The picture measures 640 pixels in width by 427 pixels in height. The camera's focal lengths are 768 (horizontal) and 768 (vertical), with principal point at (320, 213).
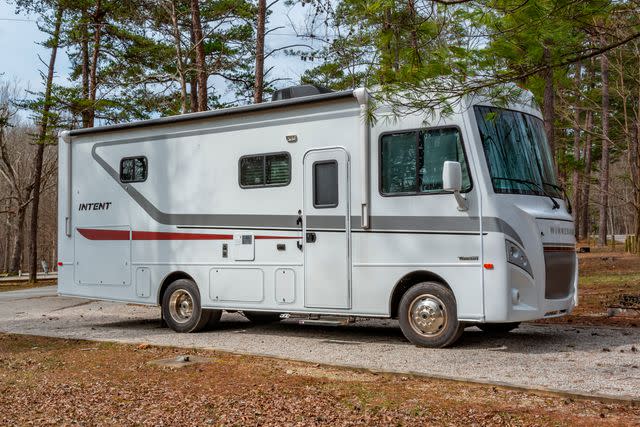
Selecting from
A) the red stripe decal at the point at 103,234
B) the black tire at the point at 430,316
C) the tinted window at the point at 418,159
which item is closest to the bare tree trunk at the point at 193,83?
the red stripe decal at the point at 103,234

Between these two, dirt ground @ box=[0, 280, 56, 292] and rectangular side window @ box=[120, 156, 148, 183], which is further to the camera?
dirt ground @ box=[0, 280, 56, 292]

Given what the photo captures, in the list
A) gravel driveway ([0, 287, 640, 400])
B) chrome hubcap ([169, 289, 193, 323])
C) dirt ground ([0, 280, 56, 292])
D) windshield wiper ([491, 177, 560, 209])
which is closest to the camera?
gravel driveway ([0, 287, 640, 400])

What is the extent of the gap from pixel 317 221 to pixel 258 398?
12.7ft

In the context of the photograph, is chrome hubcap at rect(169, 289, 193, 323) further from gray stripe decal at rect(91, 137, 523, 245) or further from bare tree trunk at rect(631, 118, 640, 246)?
bare tree trunk at rect(631, 118, 640, 246)

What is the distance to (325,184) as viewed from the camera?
400 inches

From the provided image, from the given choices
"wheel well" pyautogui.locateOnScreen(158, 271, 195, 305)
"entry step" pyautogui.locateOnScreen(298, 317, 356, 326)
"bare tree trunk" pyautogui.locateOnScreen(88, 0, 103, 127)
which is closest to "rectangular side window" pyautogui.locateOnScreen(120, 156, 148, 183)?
"wheel well" pyautogui.locateOnScreen(158, 271, 195, 305)

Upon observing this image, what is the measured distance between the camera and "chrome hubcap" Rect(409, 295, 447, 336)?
9281mm

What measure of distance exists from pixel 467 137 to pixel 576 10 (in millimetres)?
2791

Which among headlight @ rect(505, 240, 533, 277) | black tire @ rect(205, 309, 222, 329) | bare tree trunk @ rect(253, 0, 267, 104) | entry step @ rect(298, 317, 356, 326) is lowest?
black tire @ rect(205, 309, 222, 329)

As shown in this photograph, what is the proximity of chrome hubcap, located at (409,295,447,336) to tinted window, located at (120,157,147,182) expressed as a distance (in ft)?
16.7

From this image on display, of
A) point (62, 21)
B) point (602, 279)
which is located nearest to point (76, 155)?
point (602, 279)

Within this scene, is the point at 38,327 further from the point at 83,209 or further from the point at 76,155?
the point at 76,155

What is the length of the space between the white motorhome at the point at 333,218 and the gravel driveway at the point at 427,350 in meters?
0.42

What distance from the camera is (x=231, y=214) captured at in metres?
11.1
